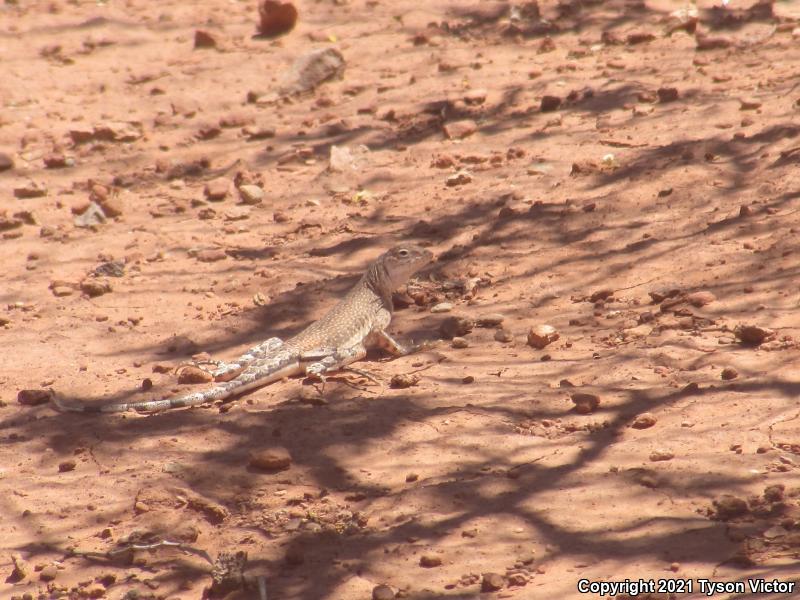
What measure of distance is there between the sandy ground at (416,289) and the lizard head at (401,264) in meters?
0.27

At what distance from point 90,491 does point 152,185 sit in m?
4.31

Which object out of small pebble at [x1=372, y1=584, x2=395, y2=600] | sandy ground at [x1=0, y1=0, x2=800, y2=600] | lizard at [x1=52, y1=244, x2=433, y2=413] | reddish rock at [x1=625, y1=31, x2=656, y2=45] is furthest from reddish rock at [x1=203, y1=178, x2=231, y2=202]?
small pebble at [x1=372, y1=584, x2=395, y2=600]

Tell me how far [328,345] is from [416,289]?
2.95 ft

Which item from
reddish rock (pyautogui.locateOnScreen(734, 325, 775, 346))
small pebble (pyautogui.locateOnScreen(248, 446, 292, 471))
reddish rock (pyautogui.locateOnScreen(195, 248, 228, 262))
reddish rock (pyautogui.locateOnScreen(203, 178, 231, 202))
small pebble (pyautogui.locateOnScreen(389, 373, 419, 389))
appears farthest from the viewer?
reddish rock (pyautogui.locateOnScreen(203, 178, 231, 202))

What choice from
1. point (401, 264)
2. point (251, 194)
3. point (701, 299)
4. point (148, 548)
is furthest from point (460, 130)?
point (148, 548)

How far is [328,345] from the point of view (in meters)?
6.23

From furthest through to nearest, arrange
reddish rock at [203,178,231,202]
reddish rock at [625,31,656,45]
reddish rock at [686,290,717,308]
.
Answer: reddish rock at [625,31,656,45] → reddish rock at [203,178,231,202] → reddish rock at [686,290,717,308]

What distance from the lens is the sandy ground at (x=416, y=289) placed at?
13.6 ft

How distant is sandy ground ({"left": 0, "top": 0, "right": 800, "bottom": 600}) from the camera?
415 centimetres

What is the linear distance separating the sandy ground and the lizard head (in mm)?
267

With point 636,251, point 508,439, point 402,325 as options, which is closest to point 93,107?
point 402,325

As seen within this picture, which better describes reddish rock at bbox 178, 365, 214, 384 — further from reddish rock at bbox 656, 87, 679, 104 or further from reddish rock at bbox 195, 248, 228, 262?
reddish rock at bbox 656, 87, 679, 104

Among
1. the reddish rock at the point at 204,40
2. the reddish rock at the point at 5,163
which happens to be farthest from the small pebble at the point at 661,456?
the reddish rock at the point at 204,40

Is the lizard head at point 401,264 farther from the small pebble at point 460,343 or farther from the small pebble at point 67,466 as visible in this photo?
the small pebble at point 67,466
